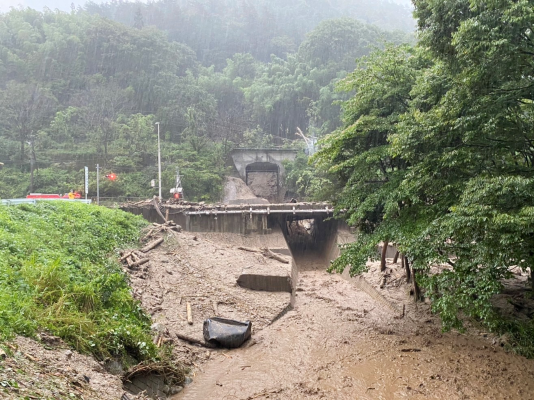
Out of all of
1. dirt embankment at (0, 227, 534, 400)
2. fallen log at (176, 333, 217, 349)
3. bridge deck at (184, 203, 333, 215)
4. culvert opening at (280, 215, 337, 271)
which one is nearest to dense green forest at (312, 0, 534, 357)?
dirt embankment at (0, 227, 534, 400)

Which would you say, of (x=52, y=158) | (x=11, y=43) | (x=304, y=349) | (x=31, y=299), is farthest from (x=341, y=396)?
(x=11, y=43)

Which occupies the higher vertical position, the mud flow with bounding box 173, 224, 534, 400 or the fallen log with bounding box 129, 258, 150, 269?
the fallen log with bounding box 129, 258, 150, 269

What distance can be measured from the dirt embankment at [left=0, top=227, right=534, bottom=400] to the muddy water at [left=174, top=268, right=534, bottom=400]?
2cm

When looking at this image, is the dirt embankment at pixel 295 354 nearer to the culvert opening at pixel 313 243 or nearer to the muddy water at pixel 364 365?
the muddy water at pixel 364 365

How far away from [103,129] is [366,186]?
40.6 m

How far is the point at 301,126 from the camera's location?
58.7 m

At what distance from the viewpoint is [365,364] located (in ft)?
33.3

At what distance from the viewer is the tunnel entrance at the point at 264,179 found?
49750mm

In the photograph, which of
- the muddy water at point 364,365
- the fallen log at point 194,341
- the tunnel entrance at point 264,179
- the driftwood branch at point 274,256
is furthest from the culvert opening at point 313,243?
the fallen log at point 194,341

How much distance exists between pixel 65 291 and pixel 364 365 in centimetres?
721

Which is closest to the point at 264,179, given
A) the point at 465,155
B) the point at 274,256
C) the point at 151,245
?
the point at 274,256

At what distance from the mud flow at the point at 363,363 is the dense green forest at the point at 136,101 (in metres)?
29.1

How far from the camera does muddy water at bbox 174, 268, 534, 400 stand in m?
8.60

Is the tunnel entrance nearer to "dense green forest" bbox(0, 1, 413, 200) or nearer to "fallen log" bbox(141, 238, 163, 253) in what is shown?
"dense green forest" bbox(0, 1, 413, 200)
